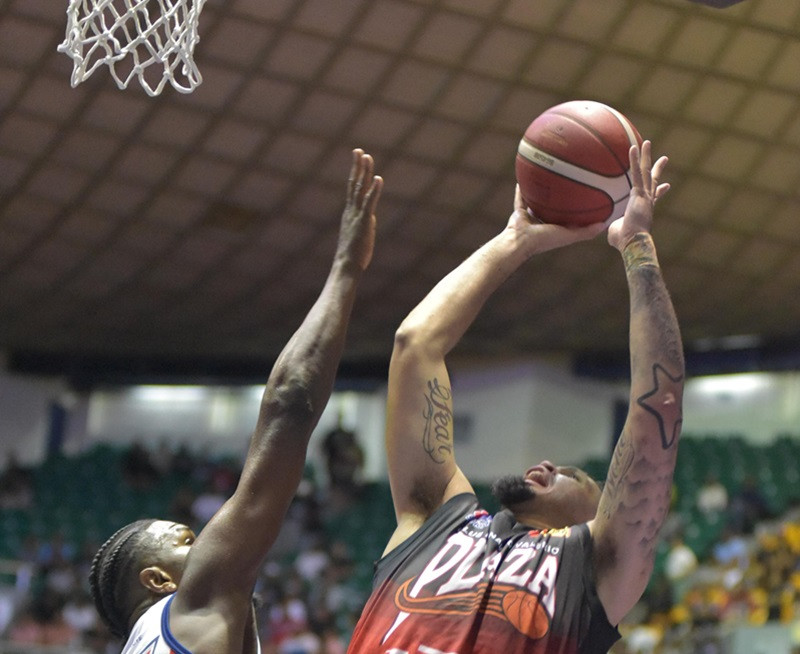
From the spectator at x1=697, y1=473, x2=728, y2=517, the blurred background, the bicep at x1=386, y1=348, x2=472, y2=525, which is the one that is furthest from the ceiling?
the bicep at x1=386, y1=348, x2=472, y2=525

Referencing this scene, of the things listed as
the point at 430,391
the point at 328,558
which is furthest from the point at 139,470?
the point at 430,391

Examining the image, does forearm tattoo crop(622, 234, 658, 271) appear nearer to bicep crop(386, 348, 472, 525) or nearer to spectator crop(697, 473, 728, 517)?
bicep crop(386, 348, 472, 525)

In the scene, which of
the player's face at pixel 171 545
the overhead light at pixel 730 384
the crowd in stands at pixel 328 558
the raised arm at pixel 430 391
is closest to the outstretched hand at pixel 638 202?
the raised arm at pixel 430 391

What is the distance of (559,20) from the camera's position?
8.94 meters

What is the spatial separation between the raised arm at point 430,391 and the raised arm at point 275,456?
504mm

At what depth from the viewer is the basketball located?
3.09 m

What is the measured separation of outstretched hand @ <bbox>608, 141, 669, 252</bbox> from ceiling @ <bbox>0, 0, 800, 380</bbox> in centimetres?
656

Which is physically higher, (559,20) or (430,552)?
(559,20)

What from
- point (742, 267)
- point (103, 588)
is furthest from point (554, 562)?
point (742, 267)

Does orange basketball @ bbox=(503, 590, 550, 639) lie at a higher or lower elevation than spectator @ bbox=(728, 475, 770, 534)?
higher

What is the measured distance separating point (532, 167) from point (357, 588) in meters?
8.16

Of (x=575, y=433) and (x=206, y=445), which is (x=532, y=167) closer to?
(x=575, y=433)

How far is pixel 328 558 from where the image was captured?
11742 mm

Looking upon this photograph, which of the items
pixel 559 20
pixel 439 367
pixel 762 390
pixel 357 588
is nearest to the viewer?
pixel 439 367
